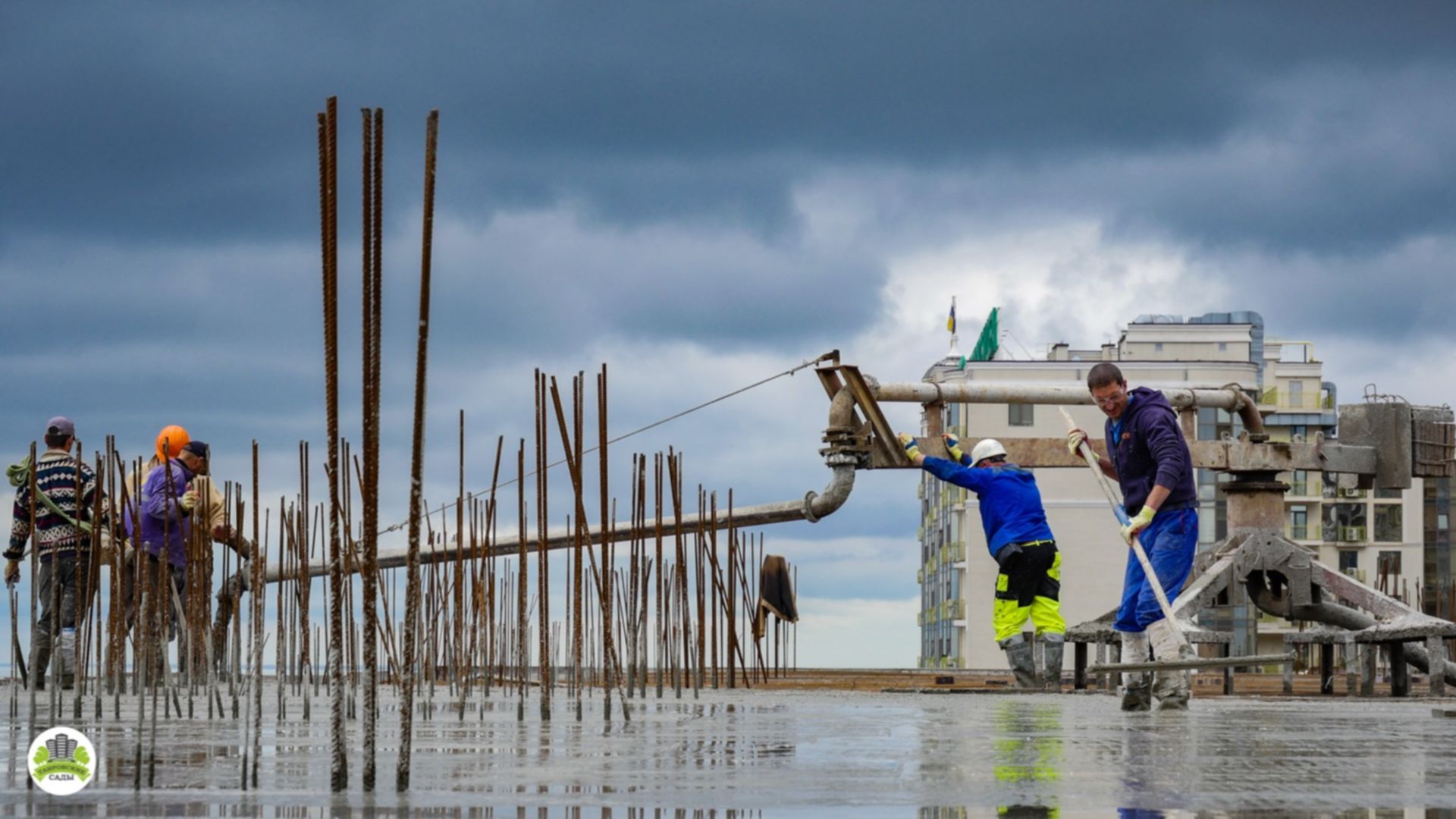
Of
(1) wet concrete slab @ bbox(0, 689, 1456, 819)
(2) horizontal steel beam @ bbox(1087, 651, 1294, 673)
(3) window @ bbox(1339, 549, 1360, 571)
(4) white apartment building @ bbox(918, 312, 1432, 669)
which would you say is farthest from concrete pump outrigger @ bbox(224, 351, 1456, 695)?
(3) window @ bbox(1339, 549, 1360, 571)

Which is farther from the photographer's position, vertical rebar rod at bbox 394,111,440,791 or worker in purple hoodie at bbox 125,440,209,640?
worker in purple hoodie at bbox 125,440,209,640

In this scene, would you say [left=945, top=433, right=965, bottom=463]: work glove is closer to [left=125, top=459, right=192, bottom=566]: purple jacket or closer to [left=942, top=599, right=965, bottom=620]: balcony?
[left=125, top=459, right=192, bottom=566]: purple jacket

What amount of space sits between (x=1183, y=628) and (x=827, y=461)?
3.85 m

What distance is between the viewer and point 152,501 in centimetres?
1194

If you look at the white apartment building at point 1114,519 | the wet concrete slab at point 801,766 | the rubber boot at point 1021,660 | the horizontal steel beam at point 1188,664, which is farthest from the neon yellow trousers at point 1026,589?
the white apartment building at point 1114,519

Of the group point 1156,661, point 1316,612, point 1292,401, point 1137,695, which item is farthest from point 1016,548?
point 1292,401

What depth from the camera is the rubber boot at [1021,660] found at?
12.8 m

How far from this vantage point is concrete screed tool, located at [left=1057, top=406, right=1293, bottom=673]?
8516 mm

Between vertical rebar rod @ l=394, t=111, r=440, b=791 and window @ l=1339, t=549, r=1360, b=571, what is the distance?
7853cm

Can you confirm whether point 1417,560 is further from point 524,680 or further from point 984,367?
point 524,680

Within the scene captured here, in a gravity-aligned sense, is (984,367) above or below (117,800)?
above

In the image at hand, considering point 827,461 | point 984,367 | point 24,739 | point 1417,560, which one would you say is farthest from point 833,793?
point 1417,560

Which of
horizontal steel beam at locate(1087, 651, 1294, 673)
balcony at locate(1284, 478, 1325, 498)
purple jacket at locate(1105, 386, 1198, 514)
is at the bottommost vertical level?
horizontal steel beam at locate(1087, 651, 1294, 673)

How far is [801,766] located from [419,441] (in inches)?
58.0
